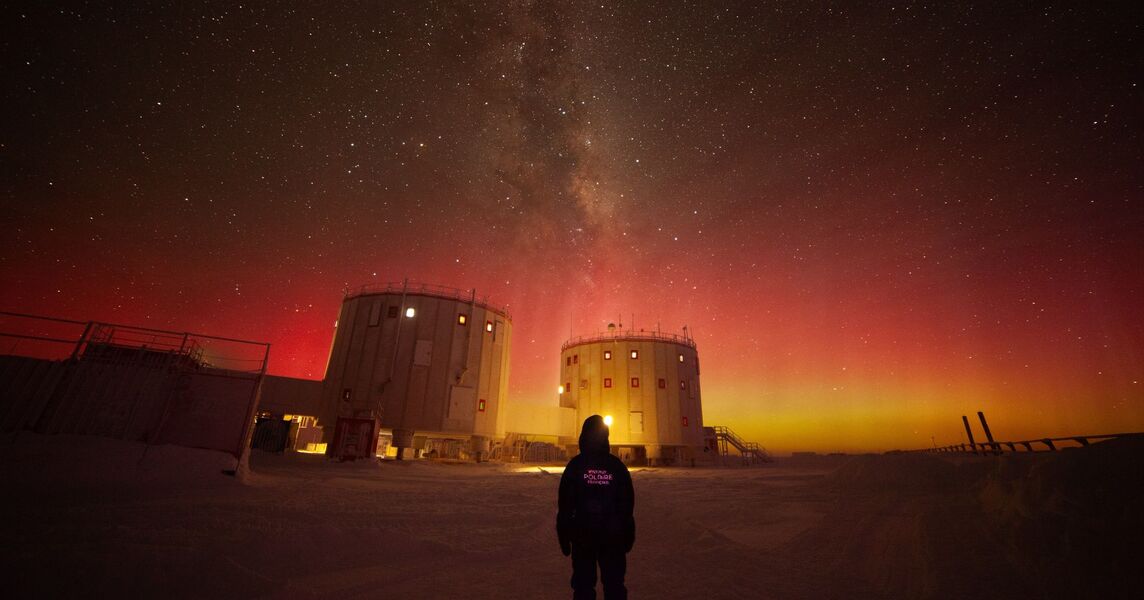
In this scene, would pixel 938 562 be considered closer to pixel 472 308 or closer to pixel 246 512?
pixel 246 512

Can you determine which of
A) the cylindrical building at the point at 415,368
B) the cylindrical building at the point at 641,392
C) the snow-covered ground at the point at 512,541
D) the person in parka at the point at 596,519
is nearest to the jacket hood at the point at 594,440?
the person in parka at the point at 596,519

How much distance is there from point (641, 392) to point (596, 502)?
3443 cm

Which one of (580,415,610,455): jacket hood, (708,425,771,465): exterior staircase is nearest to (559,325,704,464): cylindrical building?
(708,425,771,465): exterior staircase

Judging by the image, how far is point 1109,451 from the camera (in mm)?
5895

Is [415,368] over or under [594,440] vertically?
over

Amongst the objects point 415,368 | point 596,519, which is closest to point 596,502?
point 596,519

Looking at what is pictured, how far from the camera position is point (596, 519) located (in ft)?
11.7

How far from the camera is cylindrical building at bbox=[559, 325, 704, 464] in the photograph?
35.8 metres

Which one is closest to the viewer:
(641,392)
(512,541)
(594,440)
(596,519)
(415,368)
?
(596,519)

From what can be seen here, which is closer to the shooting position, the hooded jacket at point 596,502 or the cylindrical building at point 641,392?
the hooded jacket at point 596,502

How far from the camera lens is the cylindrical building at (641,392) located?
35781mm

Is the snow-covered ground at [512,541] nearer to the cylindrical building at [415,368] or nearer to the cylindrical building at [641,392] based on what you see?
the cylindrical building at [415,368]

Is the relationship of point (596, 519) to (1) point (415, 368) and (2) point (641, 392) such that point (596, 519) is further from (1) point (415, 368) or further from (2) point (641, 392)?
(2) point (641, 392)

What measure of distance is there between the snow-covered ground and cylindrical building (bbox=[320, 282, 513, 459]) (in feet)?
56.2
